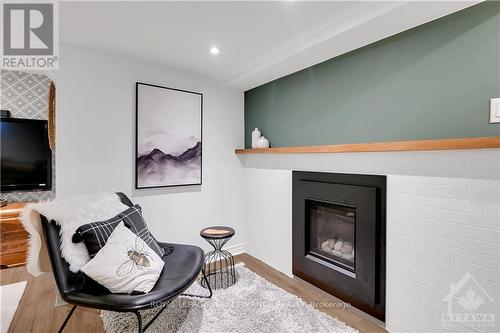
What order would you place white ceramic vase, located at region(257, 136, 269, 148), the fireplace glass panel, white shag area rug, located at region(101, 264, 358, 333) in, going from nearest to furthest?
white shag area rug, located at region(101, 264, 358, 333), the fireplace glass panel, white ceramic vase, located at region(257, 136, 269, 148)

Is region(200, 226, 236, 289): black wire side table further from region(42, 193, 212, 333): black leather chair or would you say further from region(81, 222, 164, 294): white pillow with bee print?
region(81, 222, 164, 294): white pillow with bee print

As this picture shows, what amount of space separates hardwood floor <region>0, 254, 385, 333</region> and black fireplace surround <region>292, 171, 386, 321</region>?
95mm

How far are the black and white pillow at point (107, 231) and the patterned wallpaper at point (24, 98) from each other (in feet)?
5.54

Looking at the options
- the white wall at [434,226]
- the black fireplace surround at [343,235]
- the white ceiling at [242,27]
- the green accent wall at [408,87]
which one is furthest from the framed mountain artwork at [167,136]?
the white wall at [434,226]

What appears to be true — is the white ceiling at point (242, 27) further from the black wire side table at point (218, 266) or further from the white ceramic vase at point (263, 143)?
the black wire side table at point (218, 266)

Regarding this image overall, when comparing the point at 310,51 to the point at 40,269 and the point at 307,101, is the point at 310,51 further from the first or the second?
the point at 40,269

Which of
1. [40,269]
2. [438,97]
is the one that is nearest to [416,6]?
[438,97]

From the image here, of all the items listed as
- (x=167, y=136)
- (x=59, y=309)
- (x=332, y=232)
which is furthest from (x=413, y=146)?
(x=59, y=309)

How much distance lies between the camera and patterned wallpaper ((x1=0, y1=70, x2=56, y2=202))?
9.54ft

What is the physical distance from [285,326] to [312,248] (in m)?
0.86

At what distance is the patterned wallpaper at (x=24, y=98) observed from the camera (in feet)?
9.54

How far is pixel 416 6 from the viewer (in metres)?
1.56

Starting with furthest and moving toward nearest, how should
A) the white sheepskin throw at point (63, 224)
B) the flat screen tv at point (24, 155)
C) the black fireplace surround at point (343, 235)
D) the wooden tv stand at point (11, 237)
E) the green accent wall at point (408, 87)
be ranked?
the flat screen tv at point (24, 155)
the wooden tv stand at point (11, 237)
the black fireplace surround at point (343, 235)
the white sheepskin throw at point (63, 224)
the green accent wall at point (408, 87)

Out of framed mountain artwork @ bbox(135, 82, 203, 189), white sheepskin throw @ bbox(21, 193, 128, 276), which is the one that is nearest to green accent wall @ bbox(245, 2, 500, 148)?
framed mountain artwork @ bbox(135, 82, 203, 189)
